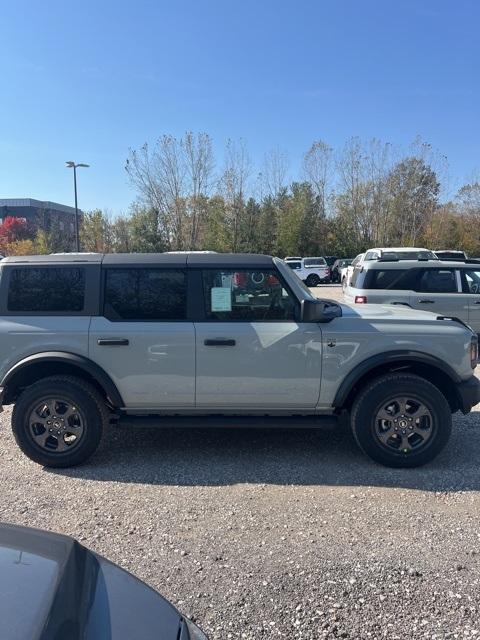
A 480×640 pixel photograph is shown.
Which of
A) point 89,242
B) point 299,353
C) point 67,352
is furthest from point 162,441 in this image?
point 89,242

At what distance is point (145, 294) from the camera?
4504 mm

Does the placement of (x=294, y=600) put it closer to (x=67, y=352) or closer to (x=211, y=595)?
(x=211, y=595)

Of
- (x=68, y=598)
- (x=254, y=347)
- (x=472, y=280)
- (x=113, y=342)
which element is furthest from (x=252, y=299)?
(x=472, y=280)

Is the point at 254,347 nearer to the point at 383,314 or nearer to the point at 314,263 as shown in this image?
the point at 383,314

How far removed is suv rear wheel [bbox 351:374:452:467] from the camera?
14.0ft

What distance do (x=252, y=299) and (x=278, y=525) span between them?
186cm

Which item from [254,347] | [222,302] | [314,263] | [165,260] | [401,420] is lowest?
[401,420]

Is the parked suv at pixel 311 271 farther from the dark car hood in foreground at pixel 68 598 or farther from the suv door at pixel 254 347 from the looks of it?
the dark car hood in foreground at pixel 68 598

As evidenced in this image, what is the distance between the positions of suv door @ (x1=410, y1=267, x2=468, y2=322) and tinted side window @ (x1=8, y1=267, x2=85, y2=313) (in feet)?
22.5

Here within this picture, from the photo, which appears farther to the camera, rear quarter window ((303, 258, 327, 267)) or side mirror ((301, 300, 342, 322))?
rear quarter window ((303, 258, 327, 267))

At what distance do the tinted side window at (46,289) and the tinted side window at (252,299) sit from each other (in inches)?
45.3

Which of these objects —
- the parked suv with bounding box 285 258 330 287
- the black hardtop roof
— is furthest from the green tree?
the black hardtop roof

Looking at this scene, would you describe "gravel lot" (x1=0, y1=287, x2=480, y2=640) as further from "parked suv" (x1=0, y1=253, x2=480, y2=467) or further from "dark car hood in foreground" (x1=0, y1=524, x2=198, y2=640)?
"dark car hood in foreground" (x1=0, y1=524, x2=198, y2=640)

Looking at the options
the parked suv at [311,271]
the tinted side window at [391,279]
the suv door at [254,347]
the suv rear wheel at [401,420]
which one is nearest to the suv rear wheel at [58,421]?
the suv door at [254,347]
